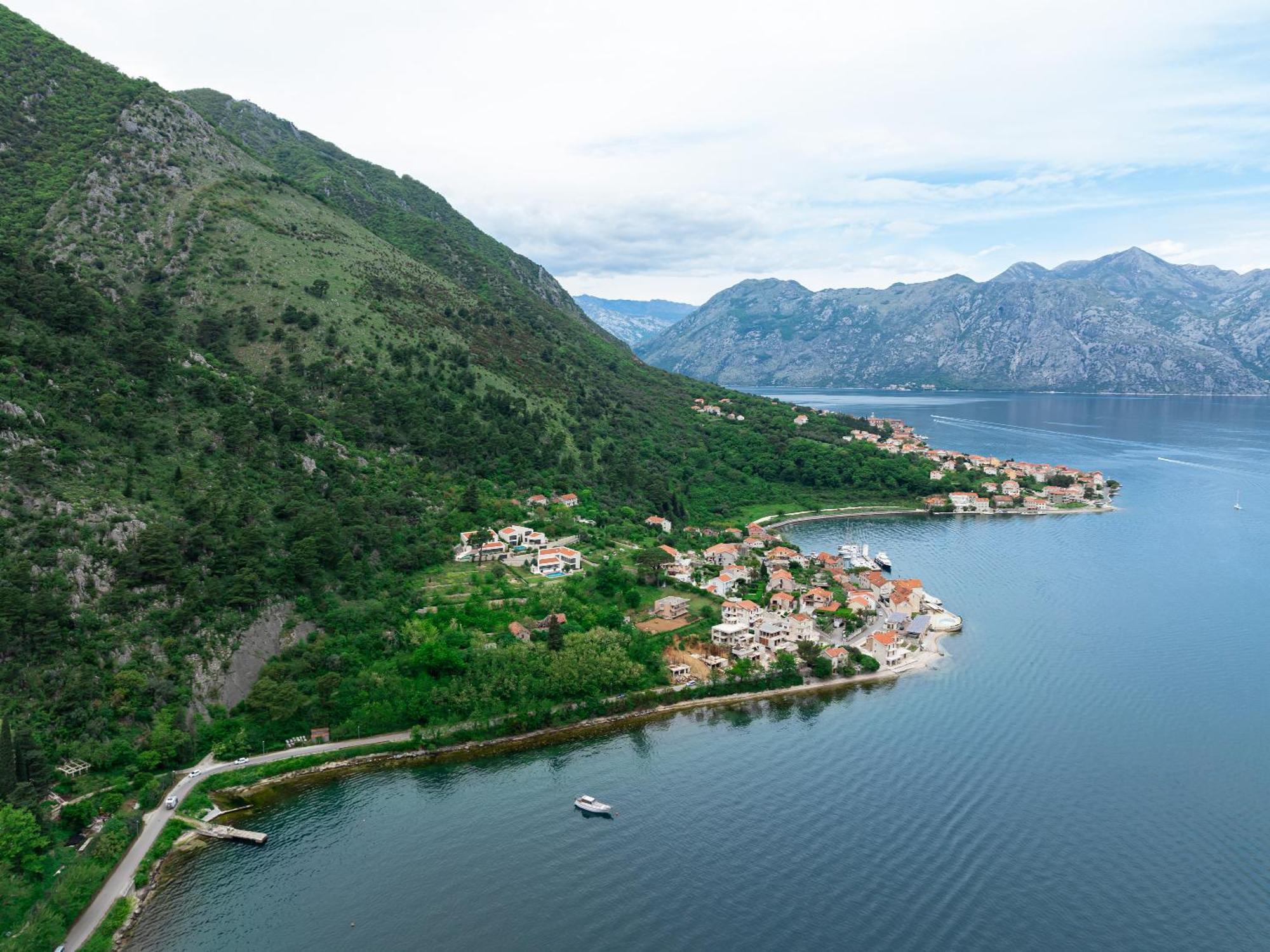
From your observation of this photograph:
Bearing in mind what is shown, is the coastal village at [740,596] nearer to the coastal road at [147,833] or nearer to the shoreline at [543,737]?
the shoreline at [543,737]

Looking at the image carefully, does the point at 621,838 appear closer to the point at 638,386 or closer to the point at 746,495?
the point at 746,495

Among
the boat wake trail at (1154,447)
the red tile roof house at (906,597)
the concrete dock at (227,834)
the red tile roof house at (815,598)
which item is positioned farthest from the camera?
the boat wake trail at (1154,447)

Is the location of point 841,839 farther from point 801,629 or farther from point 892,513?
point 892,513

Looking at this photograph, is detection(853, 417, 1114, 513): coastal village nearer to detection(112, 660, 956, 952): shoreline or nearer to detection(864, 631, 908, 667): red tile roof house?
detection(864, 631, 908, 667): red tile roof house

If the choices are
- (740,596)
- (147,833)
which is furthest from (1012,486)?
(147,833)

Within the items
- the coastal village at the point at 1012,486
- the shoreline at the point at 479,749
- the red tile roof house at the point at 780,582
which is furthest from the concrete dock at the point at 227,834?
the coastal village at the point at 1012,486
